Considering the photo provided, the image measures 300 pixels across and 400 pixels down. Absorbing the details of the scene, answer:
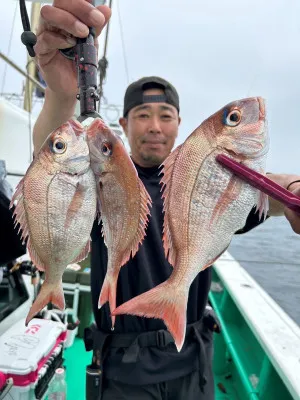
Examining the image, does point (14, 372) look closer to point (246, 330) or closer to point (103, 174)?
point (103, 174)

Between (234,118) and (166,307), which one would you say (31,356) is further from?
(234,118)

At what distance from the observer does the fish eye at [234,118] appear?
105cm

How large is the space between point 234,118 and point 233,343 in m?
3.51

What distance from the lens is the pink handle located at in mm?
947

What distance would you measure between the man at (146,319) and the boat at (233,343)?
1.91 ft

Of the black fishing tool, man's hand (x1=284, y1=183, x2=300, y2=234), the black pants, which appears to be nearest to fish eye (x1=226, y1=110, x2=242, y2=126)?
man's hand (x1=284, y1=183, x2=300, y2=234)

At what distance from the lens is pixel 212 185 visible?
1.05m

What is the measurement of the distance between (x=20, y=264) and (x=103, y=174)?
7.56ft

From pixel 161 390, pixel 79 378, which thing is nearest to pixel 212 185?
pixel 161 390

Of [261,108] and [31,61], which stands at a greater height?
[31,61]

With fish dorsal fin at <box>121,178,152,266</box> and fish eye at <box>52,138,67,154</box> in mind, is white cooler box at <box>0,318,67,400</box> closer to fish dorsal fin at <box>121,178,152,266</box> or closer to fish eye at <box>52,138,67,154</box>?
fish dorsal fin at <box>121,178,152,266</box>

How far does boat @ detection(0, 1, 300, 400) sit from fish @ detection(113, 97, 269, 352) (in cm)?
162

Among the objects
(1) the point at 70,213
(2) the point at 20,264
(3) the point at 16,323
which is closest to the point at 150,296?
(1) the point at 70,213

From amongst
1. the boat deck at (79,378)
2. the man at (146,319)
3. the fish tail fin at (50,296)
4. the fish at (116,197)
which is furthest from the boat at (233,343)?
the fish at (116,197)
